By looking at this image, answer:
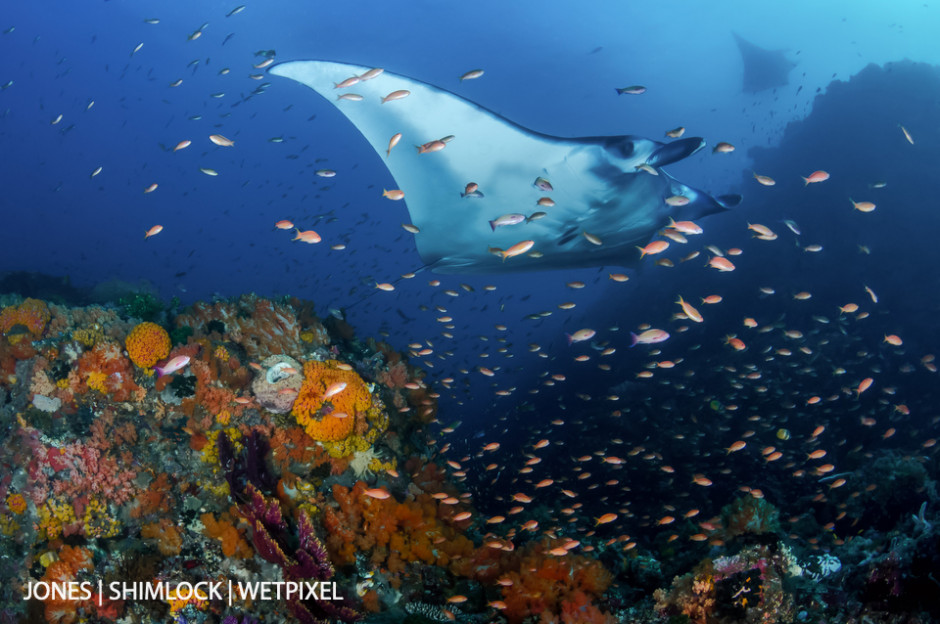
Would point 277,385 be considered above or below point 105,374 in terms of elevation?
below

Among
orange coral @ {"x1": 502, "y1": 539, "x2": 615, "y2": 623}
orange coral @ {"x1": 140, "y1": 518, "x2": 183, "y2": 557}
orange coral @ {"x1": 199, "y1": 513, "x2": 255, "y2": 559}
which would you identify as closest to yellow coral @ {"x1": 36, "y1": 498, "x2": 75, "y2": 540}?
orange coral @ {"x1": 140, "y1": 518, "x2": 183, "y2": 557}

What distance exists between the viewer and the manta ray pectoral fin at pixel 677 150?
436cm

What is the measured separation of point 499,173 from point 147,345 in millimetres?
5209

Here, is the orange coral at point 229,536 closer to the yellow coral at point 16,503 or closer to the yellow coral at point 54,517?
the yellow coral at point 54,517

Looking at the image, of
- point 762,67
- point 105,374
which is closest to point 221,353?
point 105,374

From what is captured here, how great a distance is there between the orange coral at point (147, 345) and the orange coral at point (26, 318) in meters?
1.04

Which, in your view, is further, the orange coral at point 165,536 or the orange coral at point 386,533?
the orange coral at point 386,533

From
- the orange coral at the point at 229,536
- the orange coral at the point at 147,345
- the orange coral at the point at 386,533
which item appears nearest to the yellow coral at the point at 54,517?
the orange coral at the point at 229,536

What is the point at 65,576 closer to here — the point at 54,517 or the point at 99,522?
the point at 99,522

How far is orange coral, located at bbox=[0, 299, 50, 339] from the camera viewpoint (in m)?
4.68

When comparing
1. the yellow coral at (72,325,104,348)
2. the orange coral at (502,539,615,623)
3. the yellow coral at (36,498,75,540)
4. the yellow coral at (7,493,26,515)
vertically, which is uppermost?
the yellow coral at (72,325,104,348)

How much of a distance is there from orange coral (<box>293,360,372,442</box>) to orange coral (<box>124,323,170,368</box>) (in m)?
1.62

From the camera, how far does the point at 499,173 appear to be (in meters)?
6.48

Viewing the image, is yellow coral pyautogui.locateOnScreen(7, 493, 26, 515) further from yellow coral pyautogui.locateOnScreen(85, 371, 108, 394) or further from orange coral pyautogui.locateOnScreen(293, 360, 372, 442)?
orange coral pyautogui.locateOnScreen(293, 360, 372, 442)
